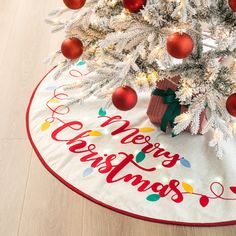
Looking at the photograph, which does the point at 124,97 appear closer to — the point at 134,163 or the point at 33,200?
the point at 134,163

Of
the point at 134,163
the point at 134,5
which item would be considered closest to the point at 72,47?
the point at 134,5

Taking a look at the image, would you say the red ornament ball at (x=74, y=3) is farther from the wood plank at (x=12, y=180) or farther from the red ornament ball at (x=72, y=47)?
the wood plank at (x=12, y=180)

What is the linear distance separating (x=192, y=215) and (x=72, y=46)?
0.73 metres

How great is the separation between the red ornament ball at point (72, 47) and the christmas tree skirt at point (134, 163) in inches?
8.2

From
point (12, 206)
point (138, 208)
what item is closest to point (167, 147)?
point (138, 208)

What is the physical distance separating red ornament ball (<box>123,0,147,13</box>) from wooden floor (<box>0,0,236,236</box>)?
70 centimetres

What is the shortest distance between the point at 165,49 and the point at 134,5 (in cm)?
16

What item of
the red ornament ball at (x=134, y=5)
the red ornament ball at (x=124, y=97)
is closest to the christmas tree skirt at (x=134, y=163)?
the red ornament ball at (x=124, y=97)

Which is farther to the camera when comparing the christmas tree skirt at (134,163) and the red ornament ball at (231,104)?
the christmas tree skirt at (134,163)

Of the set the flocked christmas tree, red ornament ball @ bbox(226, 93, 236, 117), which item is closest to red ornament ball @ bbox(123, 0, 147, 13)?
the flocked christmas tree

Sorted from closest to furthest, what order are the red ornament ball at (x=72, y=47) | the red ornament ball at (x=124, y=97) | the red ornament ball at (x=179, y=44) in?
Answer: the red ornament ball at (x=179, y=44) → the red ornament ball at (x=124, y=97) → the red ornament ball at (x=72, y=47)

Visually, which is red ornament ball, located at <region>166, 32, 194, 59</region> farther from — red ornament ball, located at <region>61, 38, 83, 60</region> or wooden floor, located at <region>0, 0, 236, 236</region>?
wooden floor, located at <region>0, 0, 236, 236</region>

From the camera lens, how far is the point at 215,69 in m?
1.10

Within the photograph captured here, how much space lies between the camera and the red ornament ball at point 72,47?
1223 mm
